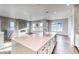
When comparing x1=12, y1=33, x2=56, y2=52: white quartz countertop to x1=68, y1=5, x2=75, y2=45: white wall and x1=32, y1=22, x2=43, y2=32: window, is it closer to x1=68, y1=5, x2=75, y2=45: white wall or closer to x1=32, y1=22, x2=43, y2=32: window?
x1=32, y1=22, x2=43, y2=32: window

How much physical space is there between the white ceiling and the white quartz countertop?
0.30 metres

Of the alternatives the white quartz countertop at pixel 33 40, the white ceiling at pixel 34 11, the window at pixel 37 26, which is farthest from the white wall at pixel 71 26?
the window at pixel 37 26

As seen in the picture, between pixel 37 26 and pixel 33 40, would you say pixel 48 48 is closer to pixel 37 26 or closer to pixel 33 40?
pixel 33 40

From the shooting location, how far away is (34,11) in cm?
147

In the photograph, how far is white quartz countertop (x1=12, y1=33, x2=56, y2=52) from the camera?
4.66ft

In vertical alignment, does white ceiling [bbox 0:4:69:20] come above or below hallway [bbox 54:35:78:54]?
above

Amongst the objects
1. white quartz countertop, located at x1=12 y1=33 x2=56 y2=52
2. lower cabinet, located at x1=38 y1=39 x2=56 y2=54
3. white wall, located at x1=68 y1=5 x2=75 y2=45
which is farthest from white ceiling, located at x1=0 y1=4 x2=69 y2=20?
lower cabinet, located at x1=38 y1=39 x2=56 y2=54

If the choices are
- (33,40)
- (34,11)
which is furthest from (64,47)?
(34,11)

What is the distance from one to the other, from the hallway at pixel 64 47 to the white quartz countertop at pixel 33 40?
15cm

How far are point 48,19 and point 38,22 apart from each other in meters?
0.17

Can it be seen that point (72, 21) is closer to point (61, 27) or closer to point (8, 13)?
point (61, 27)
